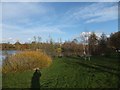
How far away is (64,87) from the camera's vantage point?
6785mm

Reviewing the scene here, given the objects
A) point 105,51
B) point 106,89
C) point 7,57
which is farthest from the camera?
point 105,51

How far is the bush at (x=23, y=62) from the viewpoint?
10.4 metres

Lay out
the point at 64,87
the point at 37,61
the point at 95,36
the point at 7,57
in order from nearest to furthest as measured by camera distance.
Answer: the point at 64,87 < the point at 7,57 < the point at 37,61 < the point at 95,36

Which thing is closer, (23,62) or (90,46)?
(23,62)

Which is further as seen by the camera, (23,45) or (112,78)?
(23,45)

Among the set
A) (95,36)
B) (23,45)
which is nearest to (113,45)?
(95,36)

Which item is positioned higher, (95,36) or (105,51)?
(95,36)

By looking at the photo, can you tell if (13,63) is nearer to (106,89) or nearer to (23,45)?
(106,89)

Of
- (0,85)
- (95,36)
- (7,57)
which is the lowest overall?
(0,85)

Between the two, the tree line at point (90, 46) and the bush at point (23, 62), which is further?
the tree line at point (90, 46)

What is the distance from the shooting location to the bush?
410 inches

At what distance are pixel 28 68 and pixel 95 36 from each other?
21.5 m

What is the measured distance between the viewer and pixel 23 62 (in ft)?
36.7

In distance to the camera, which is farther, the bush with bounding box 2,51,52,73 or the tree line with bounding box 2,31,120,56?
the tree line with bounding box 2,31,120,56
